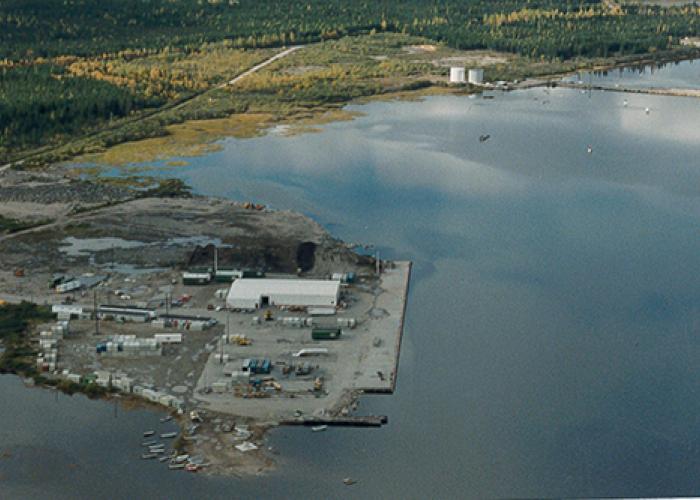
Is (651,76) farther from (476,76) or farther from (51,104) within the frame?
(51,104)

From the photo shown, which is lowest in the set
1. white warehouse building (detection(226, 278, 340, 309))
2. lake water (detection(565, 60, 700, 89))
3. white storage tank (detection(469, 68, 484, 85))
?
lake water (detection(565, 60, 700, 89))

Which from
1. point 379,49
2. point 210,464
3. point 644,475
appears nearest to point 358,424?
point 210,464

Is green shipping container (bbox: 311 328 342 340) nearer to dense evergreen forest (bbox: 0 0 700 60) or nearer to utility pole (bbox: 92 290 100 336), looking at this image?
utility pole (bbox: 92 290 100 336)

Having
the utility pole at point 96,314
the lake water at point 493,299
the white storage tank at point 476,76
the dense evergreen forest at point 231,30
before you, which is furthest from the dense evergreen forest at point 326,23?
the utility pole at point 96,314

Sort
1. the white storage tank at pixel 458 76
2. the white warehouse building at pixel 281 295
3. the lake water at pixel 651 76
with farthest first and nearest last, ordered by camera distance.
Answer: the lake water at pixel 651 76 → the white storage tank at pixel 458 76 → the white warehouse building at pixel 281 295

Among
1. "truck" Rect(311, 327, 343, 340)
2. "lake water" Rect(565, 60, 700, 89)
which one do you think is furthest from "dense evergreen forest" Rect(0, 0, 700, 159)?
"truck" Rect(311, 327, 343, 340)

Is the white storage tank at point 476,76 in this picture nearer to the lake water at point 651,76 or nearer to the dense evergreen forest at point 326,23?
the lake water at point 651,76
